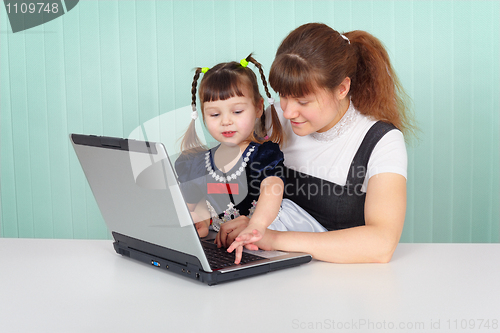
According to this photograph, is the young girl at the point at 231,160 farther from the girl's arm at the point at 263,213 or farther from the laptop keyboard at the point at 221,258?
the laptop keyboard at the point at 221,258

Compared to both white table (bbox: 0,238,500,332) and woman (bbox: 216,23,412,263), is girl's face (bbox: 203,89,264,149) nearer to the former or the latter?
woman (bbox: 216,23,412,263)

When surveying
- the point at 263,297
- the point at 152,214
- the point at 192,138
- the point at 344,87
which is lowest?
the point at 263,297

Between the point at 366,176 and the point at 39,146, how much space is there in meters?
2.37

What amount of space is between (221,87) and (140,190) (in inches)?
19.2

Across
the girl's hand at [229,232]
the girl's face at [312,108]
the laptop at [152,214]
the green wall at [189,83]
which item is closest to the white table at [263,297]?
the laptop at [152,214]

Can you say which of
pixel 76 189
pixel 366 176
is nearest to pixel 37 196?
pixel 76 189

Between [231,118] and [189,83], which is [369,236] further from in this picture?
[189,83]

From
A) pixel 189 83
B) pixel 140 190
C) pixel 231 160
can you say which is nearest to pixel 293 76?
pixel 231 160

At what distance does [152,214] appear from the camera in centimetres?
93

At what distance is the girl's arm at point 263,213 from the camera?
1024 mm

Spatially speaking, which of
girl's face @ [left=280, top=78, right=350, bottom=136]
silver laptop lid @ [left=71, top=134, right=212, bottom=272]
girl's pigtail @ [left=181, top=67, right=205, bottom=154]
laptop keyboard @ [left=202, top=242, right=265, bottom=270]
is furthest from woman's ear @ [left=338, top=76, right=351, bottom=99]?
silver laptop lid @ [left=71, top=134, right=212, bottom=272]

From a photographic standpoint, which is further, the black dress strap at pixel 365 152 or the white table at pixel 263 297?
the black dress strap at pixel 365 152

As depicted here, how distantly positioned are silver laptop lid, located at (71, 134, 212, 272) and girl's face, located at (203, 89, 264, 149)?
0.38 m

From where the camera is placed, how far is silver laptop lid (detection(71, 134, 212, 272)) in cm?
81
